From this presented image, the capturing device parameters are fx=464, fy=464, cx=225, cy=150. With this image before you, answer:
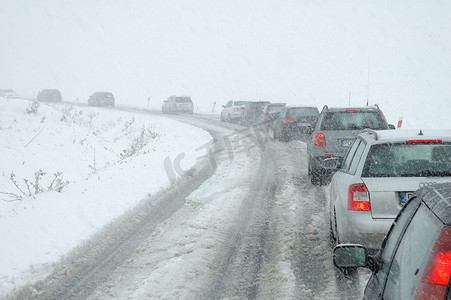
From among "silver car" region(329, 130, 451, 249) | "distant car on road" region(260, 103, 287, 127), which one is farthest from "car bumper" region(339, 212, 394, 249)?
"distant car on road" region(260, 103, 287, 127)

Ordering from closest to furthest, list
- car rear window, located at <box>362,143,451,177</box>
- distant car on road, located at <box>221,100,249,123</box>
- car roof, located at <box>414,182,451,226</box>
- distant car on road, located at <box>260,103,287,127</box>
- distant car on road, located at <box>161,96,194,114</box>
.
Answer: car roof, located at <box>414,182,451,226</box>, car rear window, located at <box>362,143,451,177</box>, distant car on road, located at <box>260,103,287,127</box>, distant car on road, located at <box>221,100,249,123</box>, distant car on road, located at <box>161,96,194,114</box>

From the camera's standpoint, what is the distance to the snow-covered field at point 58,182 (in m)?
5.99

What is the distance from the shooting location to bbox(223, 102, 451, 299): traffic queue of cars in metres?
1.95

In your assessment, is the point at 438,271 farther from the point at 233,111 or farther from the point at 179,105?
the point at 179,105

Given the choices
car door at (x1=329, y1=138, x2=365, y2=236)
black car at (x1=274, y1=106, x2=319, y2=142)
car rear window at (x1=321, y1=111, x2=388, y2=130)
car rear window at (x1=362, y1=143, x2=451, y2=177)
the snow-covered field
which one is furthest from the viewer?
black car at (x1=274, y1=106, x2=319, y2=142)

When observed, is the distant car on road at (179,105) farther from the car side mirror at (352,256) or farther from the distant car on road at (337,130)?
the car side mirror at (352,256)

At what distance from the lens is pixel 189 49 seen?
16475 centimetres

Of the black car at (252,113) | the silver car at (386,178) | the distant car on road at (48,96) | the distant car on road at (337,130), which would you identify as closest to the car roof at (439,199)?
the silver car at (386,178)

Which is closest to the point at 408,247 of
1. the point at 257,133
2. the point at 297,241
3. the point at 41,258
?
the point at 297,241

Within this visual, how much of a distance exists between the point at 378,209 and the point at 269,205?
12.5 ft

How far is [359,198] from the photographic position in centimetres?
499

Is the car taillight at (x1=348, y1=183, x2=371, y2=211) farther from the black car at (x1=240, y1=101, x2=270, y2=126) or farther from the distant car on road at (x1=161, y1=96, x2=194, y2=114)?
the distant car on road at (x1=161, y1=96, x2=194, y2=114)

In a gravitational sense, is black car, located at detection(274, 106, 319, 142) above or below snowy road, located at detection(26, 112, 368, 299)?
above

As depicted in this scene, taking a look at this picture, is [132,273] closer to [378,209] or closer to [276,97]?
[378,209]
